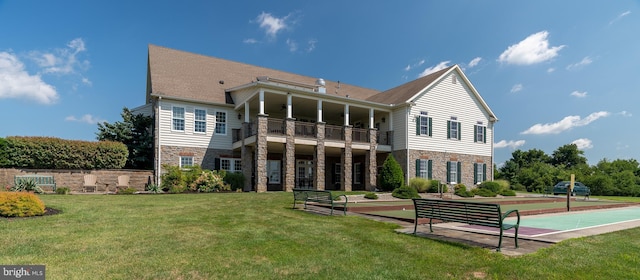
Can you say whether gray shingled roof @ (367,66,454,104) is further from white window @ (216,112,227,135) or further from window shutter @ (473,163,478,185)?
white window @ (216,112,227,135)

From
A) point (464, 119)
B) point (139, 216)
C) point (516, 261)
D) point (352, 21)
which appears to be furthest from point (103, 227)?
point (464, 119)

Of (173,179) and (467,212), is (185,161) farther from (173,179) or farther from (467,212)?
(467,212)

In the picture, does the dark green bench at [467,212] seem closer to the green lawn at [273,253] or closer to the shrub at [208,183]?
the green lawn at [273,253]

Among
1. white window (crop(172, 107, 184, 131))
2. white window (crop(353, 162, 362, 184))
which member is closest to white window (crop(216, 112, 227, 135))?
white window (crop(172, 107, 184, 131))

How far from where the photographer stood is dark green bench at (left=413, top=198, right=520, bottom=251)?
20.2 feet

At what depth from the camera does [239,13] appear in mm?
19609

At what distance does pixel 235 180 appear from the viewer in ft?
69.2

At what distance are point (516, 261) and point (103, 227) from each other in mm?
7846

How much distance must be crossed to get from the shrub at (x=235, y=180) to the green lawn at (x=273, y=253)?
12.5m

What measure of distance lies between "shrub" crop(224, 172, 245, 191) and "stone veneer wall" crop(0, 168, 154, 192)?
445 centimetres

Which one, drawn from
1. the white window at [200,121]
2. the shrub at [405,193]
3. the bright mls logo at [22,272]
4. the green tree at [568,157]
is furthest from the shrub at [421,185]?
the green tree at [568,157]

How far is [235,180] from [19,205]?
1272 centimetres

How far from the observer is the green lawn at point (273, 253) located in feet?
15.3

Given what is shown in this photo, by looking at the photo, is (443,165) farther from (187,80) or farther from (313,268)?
(313,268)
